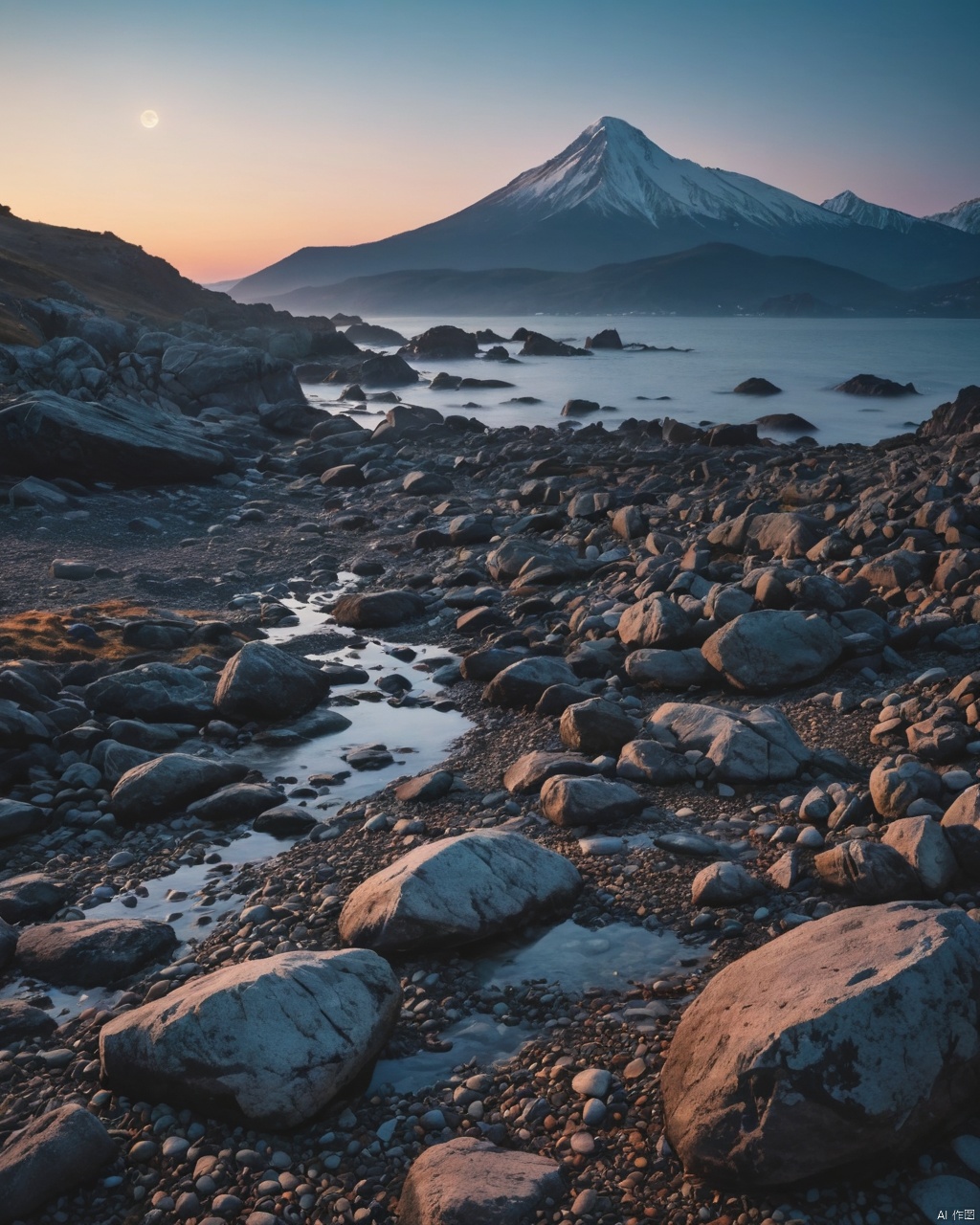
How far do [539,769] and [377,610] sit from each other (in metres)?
5.67

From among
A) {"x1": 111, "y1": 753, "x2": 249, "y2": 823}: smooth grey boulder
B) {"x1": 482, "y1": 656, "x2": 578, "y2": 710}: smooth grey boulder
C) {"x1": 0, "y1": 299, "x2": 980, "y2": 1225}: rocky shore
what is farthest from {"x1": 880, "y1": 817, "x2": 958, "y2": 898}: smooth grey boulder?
{"x1": 111, "y1": 753, "x2": 249, "y2": 823}: smooth grey boulder

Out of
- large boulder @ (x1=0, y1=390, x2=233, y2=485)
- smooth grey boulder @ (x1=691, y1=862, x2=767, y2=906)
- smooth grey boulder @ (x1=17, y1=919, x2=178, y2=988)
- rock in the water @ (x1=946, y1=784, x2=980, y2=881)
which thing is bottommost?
smooth grey boulder @ (x1=17, y1=919, x2=178, y2=988)

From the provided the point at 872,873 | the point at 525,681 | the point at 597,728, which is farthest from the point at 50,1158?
the point at 525,681

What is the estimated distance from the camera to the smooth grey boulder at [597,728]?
26.3ft

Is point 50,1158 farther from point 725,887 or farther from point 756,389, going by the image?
point 756,389

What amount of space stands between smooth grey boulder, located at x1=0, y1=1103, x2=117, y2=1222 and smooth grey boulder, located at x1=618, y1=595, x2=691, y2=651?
24.2 ft

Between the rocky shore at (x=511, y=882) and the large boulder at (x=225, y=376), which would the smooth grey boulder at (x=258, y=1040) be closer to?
the rocky shore at (x=511, y=882)

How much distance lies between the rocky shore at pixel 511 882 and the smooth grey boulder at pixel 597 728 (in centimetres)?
4

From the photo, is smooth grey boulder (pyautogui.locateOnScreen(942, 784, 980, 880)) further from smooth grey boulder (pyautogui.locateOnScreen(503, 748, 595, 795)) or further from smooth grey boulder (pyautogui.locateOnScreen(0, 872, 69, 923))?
smooth grey boulder (pyautogui.locateOnScreen(0, 872, 69, 923))

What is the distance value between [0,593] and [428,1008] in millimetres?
10411

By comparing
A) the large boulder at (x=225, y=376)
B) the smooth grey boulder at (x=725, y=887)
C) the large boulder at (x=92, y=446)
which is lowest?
the smooth grey boulder at (x=725, y=887)

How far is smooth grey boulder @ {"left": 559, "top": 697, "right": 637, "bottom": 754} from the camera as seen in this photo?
8.03 m

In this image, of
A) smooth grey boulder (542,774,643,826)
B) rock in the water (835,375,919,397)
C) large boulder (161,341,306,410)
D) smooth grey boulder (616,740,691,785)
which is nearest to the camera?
smooth grey boulder (542,774,643,826)

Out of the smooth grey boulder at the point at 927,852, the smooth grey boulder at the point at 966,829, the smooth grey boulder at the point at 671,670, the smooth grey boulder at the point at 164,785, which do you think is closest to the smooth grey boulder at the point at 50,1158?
the smooth grey boulder at the point at 164,785
